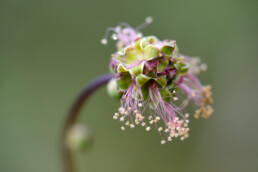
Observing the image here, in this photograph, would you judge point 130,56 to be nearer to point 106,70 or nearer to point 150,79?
point 150,79

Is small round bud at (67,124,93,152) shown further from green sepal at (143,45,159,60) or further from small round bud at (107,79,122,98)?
green sepal at (143,45,159,60)

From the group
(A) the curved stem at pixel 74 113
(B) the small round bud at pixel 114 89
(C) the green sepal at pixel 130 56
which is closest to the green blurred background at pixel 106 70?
(A) the curved stem at pixel 74 113

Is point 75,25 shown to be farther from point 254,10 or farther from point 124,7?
point 254,10

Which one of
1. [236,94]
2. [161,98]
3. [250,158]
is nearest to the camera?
[161,98]

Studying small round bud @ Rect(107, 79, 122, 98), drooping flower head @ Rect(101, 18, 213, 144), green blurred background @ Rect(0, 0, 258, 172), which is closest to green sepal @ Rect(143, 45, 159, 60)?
drooping flower head @ Rect(101, 18, 213, 144)

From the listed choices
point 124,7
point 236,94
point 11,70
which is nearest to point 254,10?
point 236,94

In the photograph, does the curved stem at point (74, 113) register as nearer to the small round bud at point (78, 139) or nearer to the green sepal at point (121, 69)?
the small round bud at point (78, 139)
